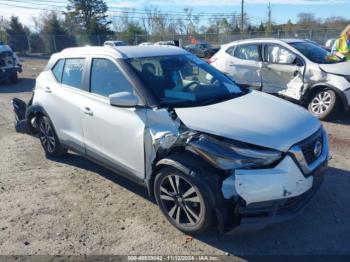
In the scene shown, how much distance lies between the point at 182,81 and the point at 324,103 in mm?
4252

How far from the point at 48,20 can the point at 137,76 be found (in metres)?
A: 46.5

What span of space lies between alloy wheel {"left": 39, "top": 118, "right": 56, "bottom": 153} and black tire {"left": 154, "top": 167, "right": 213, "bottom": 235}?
2.54 m

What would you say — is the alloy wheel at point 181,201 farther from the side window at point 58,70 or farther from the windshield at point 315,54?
the windshield at point 315,54

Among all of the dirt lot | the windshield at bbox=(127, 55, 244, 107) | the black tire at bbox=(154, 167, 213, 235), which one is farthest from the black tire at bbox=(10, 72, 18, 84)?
the black tire at bbox=(154, 167, 213, 235)

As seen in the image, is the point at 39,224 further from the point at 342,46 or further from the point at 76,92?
the point at 342,46

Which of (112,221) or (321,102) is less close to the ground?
(321,102)

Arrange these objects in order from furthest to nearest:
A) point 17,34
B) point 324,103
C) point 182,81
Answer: point 17,34, point 324,103, point 182,81

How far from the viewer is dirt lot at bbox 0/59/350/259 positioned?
330 cm

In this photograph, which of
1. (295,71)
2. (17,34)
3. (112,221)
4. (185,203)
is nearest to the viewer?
(185,203)

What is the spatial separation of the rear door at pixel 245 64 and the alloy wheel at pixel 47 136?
16.0ft

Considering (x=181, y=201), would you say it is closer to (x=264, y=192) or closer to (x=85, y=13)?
(x=264, y=192)

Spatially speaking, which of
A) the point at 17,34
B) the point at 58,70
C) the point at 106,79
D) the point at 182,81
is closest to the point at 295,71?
the point at 182,81

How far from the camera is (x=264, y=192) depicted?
2.94 meters

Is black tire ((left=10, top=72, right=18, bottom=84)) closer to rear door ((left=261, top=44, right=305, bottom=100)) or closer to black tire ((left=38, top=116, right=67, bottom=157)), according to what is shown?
black tire ((left=38, top=116, right=67, bottom=157))
